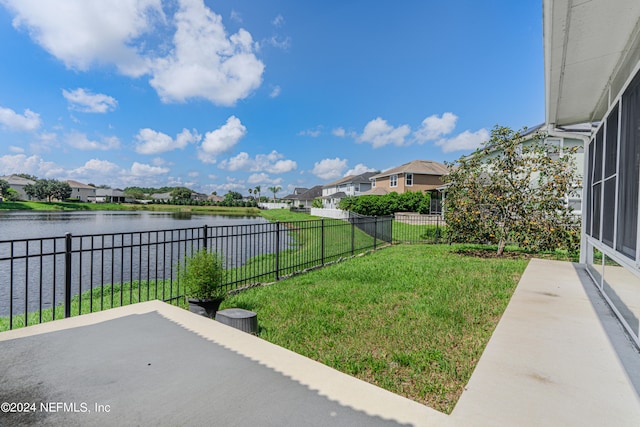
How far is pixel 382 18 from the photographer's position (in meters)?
14.2

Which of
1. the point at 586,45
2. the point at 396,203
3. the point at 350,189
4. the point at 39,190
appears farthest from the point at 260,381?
the point at 39,190

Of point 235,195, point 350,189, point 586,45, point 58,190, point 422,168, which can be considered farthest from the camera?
point 235,195

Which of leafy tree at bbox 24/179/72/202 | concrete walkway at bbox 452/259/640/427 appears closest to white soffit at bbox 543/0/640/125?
concrete walkway at bbox 452/259/640/427

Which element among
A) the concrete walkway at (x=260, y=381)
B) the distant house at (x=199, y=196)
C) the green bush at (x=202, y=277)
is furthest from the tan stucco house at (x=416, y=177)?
the distant house at (x=199, y=196)

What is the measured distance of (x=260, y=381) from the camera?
2660mm

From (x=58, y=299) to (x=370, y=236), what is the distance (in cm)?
1039

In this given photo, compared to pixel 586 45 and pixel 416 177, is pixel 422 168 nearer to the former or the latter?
pixel 416 177

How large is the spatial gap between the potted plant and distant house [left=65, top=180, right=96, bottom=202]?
361ft

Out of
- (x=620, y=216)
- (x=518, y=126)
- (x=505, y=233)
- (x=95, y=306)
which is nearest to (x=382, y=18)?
(x=518, y=126)

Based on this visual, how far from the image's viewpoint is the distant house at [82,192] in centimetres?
9372

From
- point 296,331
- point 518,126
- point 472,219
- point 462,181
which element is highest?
point 518,126

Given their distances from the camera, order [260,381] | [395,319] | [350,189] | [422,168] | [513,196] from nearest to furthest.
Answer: [260,381]
[395,319]
[513,196]
[422,168]
[350,189]

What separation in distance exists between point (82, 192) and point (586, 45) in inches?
4650

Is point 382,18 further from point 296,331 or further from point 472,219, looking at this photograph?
point 296,331
